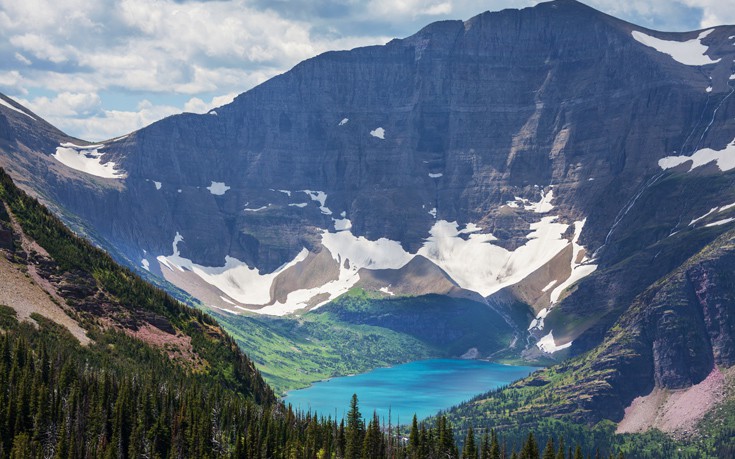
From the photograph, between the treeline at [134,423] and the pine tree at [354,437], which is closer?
the treeline at [134,423]

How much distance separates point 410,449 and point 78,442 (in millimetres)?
52188

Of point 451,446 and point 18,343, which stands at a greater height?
point 18,343

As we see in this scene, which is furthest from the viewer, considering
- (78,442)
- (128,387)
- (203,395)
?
(203,395)

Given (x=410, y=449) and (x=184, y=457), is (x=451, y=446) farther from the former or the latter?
(x=184, y=457)

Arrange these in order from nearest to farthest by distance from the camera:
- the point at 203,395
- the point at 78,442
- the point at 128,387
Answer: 1. the point at 78,442
2. the point at 128,387
3. the point at 203,395

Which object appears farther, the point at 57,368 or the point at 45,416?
the point at 57,368

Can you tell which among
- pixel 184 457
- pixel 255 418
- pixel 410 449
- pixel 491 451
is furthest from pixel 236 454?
pixel 491 451

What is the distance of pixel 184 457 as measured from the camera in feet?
541

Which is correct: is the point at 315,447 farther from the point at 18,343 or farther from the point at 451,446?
the point at 18,343

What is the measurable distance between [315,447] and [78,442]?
124 ft

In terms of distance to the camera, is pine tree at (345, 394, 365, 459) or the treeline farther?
pine tree at (345, 394, 365, 459)

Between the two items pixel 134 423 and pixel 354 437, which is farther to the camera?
pixel 354 437

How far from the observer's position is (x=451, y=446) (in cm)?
17888

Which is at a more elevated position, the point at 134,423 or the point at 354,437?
the point at 354,437
